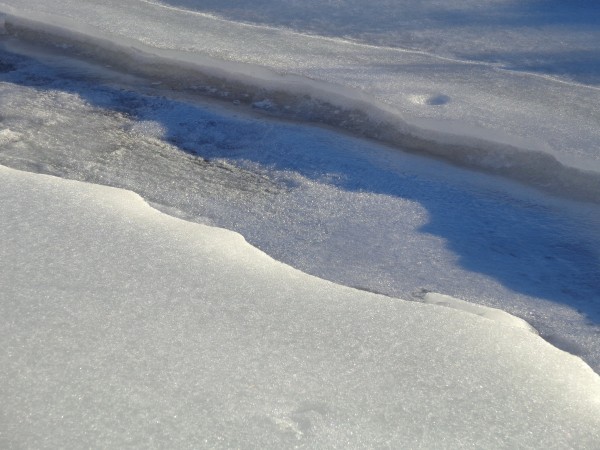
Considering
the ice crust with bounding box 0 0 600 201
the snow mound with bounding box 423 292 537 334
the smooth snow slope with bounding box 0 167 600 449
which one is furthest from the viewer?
the ice crust with bounding box 0 0 600 201

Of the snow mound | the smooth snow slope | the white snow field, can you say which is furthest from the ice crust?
the smooth snow slope

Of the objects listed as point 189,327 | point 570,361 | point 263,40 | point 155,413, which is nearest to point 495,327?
point 570,361

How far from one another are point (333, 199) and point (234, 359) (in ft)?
3.09

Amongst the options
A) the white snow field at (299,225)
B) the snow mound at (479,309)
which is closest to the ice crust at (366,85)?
the white snow field at (299,225)

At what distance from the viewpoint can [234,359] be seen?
158 cm

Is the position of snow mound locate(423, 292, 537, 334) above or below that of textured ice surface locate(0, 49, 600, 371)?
below

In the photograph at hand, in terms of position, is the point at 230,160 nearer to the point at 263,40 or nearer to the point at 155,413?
Answer: the point at 263,40

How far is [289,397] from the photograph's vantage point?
1486 millimetres

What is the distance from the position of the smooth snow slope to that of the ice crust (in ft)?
3.09

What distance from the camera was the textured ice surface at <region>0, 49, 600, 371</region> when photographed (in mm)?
2094

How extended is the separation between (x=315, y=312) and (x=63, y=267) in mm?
569

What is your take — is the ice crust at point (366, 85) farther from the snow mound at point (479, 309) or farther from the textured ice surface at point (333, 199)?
the snow mound at point (479, 309)

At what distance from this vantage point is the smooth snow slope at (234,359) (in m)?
1.41

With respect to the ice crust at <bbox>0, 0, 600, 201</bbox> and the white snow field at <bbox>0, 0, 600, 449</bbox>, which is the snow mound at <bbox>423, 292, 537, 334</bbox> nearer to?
the white snow field at <bbox>0, 0, 600, 449</bbox>
